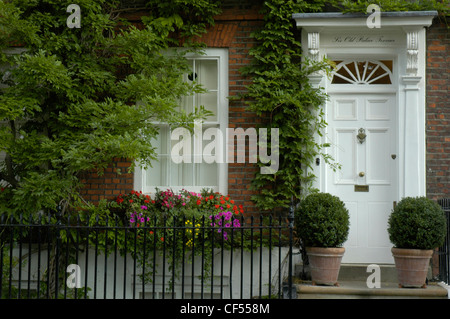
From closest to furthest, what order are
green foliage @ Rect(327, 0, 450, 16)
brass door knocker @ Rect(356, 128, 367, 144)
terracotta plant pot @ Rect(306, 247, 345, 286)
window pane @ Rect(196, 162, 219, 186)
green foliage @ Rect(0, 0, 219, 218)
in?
terracotta plant pot @ Rect(306, 247, 345, 286)
green foliage @ Rect(0, 0, 219, 218)
green foliage @ Rect(327, 0, 450, 16)
brass door knocker @ Rect(356, 128, 367, 144)
window pane @ Rect(196, 162, 219, 186)

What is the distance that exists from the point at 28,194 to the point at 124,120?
1599 mm

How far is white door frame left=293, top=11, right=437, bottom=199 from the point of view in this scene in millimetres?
7918

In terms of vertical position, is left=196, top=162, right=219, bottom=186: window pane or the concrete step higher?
left=196, top=162, right=219, bottom=186: window pane

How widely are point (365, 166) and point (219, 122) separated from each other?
7.54 feet

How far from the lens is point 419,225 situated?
681 centimetres

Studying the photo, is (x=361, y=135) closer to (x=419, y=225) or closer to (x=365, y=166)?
(x=365, y=166)

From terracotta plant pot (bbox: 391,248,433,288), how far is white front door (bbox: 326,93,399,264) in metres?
1.07

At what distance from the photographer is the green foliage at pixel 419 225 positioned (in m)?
6.81

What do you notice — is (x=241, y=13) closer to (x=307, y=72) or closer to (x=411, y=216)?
(x=307, y=72)

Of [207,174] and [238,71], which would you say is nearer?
[238,71]

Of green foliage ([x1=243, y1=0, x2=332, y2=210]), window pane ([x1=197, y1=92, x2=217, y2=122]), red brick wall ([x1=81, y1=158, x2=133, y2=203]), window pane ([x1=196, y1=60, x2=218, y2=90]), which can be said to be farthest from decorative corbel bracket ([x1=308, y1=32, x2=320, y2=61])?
red brick wall ([x1=81, y1=158, x2=133, y2=203])

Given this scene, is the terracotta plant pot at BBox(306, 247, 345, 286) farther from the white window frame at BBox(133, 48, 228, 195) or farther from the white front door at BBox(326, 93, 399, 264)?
the white window frame at BBox(133, 48, 228, 195)

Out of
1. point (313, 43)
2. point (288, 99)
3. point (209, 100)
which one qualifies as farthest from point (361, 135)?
point (209, 100)

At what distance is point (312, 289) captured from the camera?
683 centimetres
